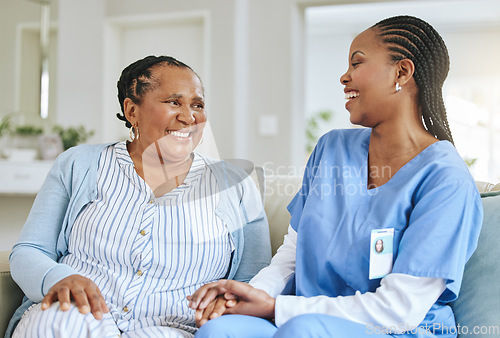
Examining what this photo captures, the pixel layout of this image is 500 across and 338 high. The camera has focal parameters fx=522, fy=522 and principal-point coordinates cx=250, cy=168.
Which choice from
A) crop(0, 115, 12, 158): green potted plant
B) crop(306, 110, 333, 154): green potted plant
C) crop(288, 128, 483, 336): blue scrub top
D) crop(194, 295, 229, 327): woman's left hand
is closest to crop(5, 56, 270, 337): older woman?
crop(194, 295, 229, 327): woman's left hand

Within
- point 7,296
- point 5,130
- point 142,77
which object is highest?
point 142,77

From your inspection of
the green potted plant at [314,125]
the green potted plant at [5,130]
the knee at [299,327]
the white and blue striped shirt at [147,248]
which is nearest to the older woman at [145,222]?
the white and blue striped shirt at [147,248]

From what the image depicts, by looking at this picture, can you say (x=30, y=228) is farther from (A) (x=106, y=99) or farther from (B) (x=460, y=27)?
(B) (x=460, y=27)

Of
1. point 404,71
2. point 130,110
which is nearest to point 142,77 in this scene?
point 130,110

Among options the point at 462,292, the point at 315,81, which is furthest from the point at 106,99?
the point at 315,81

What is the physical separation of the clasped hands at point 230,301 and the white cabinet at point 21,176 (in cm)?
255

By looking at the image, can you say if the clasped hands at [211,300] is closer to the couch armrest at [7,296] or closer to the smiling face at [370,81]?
the couch armrest at [7,296]

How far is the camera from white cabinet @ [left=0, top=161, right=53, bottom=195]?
10.6 feet

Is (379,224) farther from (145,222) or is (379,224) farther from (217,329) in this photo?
(145,222)

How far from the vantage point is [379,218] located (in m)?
1.03

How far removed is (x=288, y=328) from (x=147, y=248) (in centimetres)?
48

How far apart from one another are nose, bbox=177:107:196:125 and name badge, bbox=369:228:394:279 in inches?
21.9

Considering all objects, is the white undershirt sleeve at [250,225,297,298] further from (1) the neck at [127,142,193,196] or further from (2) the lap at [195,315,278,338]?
(1) the neck at [127,142,193,196]

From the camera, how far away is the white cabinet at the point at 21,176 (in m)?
3.22
